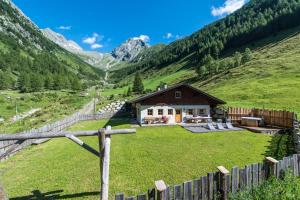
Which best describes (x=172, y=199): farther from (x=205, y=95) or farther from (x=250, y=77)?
(x=250, y=77)

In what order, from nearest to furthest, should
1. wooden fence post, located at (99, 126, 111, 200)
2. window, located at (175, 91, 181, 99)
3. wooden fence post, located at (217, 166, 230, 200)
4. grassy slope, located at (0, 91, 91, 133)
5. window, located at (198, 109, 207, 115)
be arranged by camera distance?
wooden fence post, located at (217, 166, 230, 200) < wooden fence post, located at (99, 126, 111, 200) < window, located at (175, 91, 181, 99) < window, located at (198, 109, 207, 115) < grassy slope, located at (0, 91, 91, 133)

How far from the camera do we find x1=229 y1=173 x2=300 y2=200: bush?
7.97m

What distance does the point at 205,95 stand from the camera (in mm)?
38156

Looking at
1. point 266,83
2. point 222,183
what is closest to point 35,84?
point 266,83

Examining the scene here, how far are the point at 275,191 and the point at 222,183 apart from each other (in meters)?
1.83

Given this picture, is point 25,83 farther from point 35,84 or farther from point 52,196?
point 52,196

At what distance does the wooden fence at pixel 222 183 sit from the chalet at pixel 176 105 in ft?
90.6

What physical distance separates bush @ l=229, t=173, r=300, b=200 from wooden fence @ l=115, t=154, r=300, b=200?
25 cm

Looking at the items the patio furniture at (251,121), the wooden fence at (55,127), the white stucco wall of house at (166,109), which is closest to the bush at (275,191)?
the wooden fence at (55,127)

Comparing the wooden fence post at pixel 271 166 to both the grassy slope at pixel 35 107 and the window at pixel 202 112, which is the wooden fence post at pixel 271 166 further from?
the grassy slope at pixel 35 107

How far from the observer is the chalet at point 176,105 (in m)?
36.9

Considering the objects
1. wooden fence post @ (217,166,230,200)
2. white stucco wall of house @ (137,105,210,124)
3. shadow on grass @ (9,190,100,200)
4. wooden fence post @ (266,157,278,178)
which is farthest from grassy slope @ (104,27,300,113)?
shadow on grass @ (9,190,100,200)

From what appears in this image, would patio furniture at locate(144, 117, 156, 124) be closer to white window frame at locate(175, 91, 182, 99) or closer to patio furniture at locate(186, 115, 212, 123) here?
white window frame at locate(175, 91, 182, 99)

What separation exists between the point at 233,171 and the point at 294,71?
67933mm
